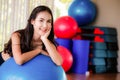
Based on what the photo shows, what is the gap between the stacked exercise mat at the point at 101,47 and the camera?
4.61 m

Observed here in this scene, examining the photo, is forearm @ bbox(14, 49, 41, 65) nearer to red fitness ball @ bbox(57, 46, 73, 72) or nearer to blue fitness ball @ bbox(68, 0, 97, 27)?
red fitness ball @ bbox(57, 46, 73, 72)

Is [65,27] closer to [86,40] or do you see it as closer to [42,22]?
[86,40]

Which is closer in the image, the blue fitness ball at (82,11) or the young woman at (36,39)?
the young woman at (36,39)

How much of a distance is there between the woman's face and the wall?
3.37m

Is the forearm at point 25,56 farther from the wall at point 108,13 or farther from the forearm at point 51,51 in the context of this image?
the wall at point 108,13

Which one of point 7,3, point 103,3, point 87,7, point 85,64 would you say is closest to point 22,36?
point 7,3

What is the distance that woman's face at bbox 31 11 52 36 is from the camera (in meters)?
1.82

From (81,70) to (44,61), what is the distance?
2.68 metres

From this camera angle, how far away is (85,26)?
5.03 meters

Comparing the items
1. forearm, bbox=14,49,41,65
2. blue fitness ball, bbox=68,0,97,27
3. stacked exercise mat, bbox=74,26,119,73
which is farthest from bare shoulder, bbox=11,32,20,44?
blue fitness ball, bbox=68,0,97,27

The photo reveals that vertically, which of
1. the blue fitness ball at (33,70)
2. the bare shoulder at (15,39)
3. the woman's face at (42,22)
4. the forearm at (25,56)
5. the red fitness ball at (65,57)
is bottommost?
the red fitness ball at (65,57)

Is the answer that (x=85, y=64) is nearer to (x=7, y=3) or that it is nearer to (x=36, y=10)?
(x=7, y=3)

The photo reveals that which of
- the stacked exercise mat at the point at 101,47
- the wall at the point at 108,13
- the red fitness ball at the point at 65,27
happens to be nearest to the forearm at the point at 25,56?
the red fitness ball at the point at 65,27

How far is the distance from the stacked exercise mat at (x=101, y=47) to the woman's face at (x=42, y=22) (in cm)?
284
